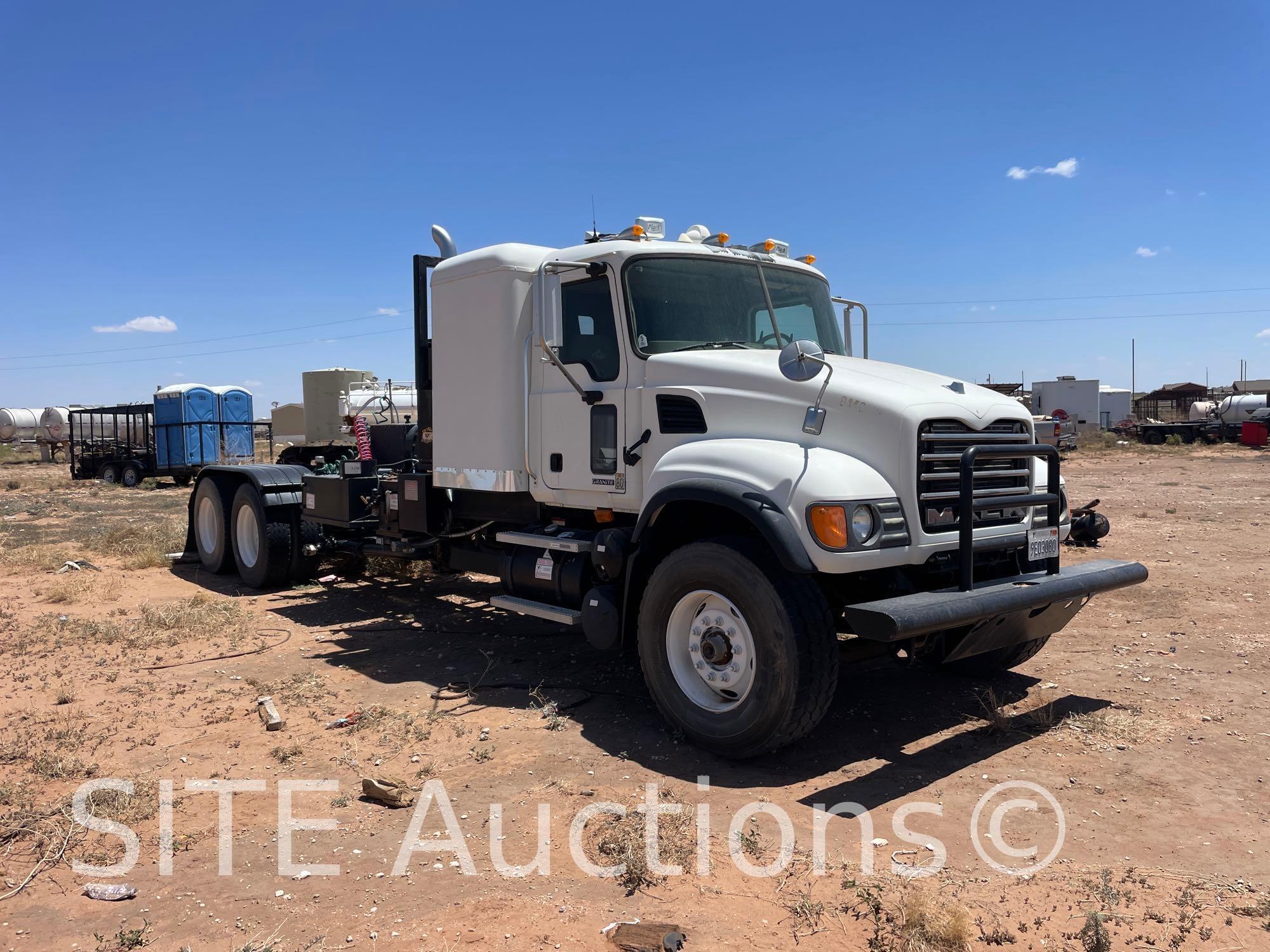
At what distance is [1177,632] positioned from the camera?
718 cm

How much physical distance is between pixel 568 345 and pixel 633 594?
1.78 meters

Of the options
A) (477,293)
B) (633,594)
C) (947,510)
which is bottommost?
(633,594)

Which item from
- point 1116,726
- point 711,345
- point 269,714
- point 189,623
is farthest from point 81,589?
point 1116,726

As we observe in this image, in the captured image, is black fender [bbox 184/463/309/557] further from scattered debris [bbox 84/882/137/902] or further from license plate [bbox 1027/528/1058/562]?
license plate [bbox 1027/528/1058/562]

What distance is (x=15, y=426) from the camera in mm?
49469

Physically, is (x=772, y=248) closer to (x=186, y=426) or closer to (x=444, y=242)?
(x=444, y=242)

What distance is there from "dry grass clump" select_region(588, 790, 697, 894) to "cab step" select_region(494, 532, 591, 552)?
215cm

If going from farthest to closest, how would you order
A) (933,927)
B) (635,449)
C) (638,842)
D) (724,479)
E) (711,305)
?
(711,305) → (635,449) → (724,479) → (638,842) → (933,927)

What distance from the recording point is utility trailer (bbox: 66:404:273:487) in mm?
28547

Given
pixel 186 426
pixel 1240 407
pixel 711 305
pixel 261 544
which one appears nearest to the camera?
pixel 711 305

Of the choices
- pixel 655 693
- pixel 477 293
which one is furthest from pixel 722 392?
pixel 477 293

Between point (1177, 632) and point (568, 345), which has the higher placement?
point (568, 345)

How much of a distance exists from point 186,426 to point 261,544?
21.1 metres

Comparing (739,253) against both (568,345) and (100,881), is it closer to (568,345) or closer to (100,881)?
(568,345)
